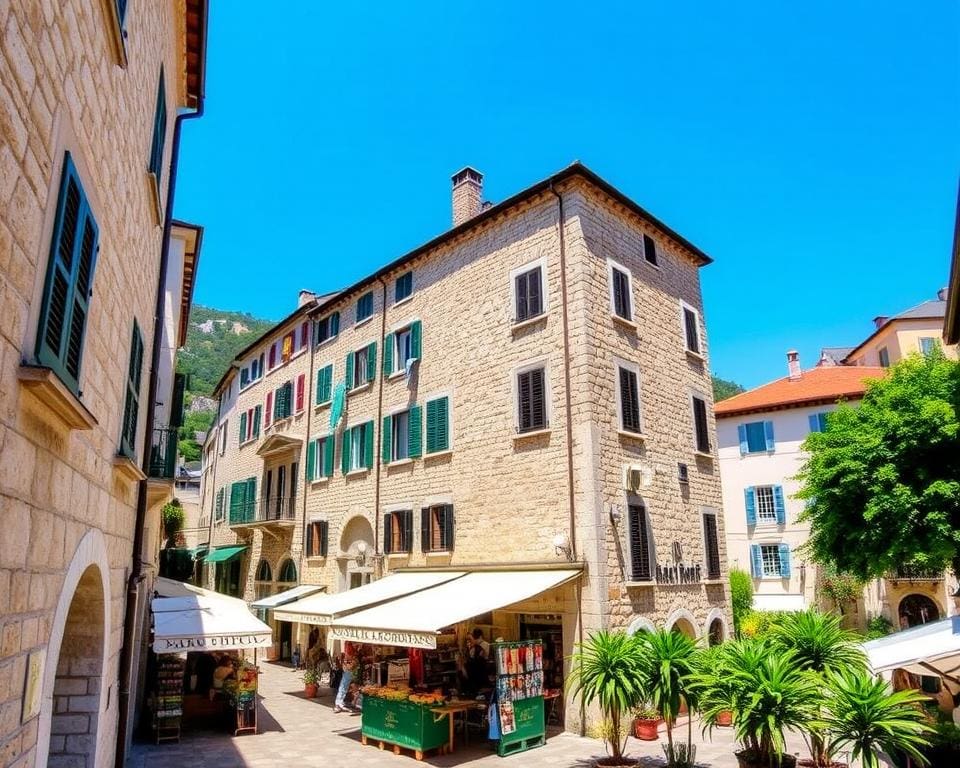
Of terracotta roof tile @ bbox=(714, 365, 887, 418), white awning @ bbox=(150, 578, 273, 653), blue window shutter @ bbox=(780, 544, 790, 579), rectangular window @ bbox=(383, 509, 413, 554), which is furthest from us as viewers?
terracotta roof tile @ bbox=(714, 365, 887, 418)

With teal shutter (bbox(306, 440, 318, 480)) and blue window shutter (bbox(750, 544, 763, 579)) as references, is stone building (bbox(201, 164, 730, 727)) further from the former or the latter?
blue window shutter (bbox(750, 544, 763, 579))

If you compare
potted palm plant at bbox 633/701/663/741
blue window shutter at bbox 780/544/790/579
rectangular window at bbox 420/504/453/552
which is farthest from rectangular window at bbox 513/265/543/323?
blue window shutter at bbox 780/544/790/579

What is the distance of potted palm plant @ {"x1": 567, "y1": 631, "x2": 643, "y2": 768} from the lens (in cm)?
Answer: 995

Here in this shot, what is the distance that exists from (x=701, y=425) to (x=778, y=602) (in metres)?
13.7

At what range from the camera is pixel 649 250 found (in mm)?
18078

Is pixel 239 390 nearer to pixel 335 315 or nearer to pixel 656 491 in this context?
pixel 335 315

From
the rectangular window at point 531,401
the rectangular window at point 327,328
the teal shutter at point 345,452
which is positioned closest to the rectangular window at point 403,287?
the rectangular window at point 327,328

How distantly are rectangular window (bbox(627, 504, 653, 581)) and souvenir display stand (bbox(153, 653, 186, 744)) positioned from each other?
9.43 metres

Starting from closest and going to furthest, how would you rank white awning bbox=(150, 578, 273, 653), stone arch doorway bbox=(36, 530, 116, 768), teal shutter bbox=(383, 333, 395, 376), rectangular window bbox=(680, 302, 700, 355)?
stone arch doorway bbox=(36, 530, 116, 768)
white awning bbox=(150, 578, 273, 653)
rectangular window bbox=(680, 302, 700, 355)
teal shutter bbox=(383, 333, 395, 376)

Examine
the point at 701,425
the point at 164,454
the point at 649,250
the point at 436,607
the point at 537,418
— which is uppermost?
the point at 649,250

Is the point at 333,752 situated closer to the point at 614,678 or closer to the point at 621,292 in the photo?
the point at 614,678

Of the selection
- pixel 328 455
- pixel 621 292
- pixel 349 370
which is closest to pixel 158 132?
pixel 621 292

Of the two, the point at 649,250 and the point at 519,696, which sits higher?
the point at 649,250

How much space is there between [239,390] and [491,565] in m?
21.0
